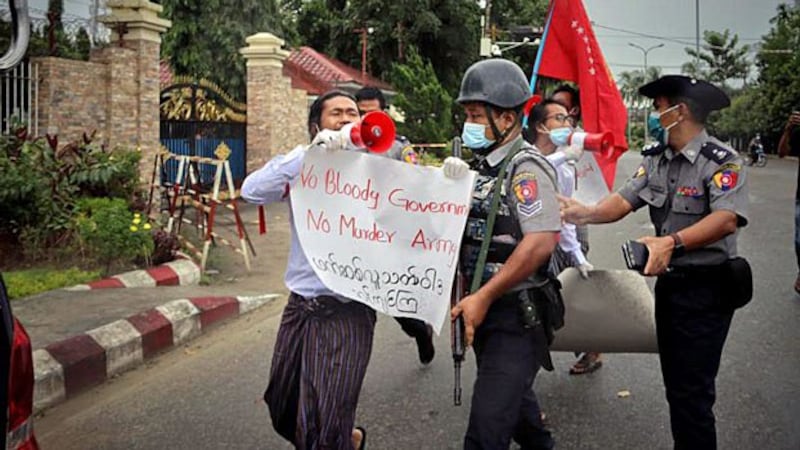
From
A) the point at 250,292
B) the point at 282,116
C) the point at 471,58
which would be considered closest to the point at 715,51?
the point at 471,58

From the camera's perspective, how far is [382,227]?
2896mm

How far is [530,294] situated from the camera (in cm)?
285

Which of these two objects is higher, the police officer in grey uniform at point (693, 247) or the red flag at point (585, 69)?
the red flag at point (585, 69)

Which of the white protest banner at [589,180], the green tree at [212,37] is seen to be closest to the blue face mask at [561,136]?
the white protest banner at [589,180]

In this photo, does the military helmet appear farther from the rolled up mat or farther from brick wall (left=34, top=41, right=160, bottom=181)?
brick wall (left=34, top=41, right=160, bottom=181)

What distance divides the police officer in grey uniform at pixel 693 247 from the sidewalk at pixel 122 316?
3389 mm

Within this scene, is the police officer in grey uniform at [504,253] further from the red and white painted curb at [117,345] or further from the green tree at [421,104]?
the green tree at [421,104]

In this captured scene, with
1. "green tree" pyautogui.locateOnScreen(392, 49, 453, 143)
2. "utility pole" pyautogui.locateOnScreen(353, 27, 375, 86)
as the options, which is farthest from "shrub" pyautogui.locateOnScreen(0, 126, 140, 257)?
"utility pole" pyautogui.locateOnScreen(353, 27, 375, 86)

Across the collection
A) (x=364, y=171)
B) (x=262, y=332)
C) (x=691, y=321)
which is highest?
(x=364, y=171)

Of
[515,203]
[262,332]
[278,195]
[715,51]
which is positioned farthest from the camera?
[715,51]

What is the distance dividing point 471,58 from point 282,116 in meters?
13.4

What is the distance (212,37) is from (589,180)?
15.2m

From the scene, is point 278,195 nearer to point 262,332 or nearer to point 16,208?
point 262,332

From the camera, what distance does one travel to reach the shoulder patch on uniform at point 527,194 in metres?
2.70
